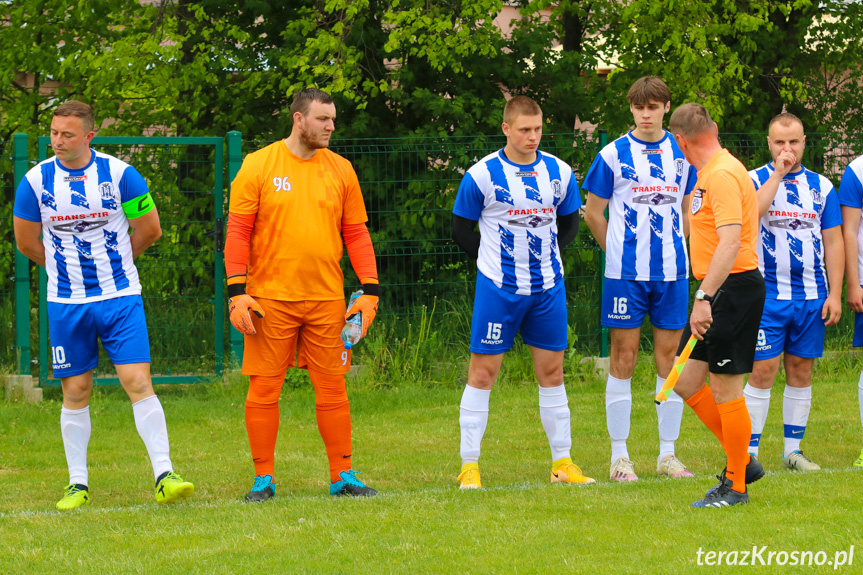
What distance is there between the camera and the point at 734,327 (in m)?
4.78

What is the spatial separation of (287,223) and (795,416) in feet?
11.5

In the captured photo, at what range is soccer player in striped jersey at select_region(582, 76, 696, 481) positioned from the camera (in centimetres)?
591

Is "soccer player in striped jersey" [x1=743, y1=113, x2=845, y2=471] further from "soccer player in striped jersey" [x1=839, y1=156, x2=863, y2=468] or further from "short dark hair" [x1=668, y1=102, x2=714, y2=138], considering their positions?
"short dark hair" [x1=668, y1=102, x2=714, y2=138]

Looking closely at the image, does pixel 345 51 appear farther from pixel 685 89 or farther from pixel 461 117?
pixel 685 89

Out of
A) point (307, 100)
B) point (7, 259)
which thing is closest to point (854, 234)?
point (307, 100)

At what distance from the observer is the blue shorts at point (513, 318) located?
575 centimetres

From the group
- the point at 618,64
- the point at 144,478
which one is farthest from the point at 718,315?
the point at 618,64

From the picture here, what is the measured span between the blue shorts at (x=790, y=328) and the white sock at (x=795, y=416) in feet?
0.88

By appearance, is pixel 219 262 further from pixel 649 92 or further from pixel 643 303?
pixel 649 92

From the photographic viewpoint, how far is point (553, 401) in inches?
234

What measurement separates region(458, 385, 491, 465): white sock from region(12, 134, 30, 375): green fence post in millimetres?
5211

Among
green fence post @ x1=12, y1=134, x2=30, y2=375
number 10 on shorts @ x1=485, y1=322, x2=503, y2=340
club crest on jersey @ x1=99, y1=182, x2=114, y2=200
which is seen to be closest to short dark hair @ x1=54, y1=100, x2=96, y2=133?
club crest on jersey @ x1=99, y1=182, x2=114, y2=200

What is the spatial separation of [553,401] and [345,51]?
24.9 feet

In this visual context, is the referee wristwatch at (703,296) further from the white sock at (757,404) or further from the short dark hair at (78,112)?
the short dark hair at (78,112)
